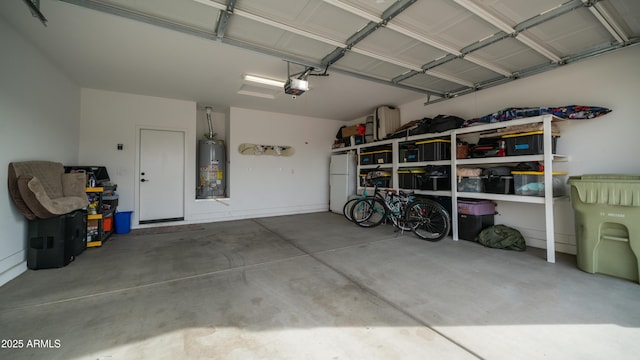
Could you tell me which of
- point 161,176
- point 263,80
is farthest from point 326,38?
point 161,176

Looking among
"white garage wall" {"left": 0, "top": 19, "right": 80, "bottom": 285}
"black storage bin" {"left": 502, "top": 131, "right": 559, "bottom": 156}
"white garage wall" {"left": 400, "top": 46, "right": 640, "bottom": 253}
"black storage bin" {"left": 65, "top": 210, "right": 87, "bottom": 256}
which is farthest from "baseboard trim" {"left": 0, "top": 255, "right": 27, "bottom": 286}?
"white garage wall" {"left": 400, "top": 46, "right": 640, "bottom": 253}

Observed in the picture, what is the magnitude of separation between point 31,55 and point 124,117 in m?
1.91

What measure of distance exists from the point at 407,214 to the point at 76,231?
16.1 ft

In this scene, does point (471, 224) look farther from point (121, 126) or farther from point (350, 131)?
point (121, 126)

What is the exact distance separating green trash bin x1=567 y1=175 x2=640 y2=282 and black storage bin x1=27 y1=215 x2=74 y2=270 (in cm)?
603

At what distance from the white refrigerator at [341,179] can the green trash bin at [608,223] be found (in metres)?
4.01

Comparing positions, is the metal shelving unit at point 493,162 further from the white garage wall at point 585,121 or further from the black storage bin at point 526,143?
the white garage wall at point 585,121

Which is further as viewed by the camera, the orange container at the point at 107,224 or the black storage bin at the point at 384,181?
the black storage bin at the point at 384,181

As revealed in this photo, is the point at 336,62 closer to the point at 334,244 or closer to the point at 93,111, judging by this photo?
the point at 334,244

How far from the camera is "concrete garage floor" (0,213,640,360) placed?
154 cm

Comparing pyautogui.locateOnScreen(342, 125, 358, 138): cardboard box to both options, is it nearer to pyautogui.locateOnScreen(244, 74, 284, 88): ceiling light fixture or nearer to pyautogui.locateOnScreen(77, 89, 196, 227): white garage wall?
pyautogui.locateOnScreen(244, 74, 284, 88): ceiling light fixture

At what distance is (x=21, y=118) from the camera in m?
2.78

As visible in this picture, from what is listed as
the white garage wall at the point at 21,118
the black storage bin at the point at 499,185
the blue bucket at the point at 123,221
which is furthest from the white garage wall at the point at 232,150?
the black storage bin at the point at 499,185

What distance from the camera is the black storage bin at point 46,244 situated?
278cm
